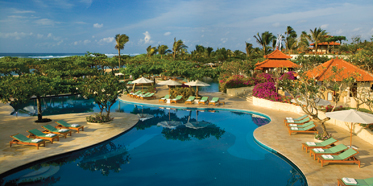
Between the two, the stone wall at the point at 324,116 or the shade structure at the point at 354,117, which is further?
the stone wall at the point at 324,116

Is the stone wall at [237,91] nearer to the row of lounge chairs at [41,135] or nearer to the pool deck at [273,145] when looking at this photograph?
the pool deck at [273,145]

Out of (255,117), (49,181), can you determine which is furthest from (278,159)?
(49,181)

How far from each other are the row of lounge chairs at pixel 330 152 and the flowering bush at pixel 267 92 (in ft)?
28.0

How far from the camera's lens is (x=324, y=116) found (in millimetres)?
14711

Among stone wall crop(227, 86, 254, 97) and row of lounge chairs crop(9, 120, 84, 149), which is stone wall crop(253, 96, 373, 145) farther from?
row of lounge chairs crop(9, 120, 84, 149)

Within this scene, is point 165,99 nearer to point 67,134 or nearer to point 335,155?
point 67,134

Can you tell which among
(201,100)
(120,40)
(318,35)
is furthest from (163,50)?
(201,100)

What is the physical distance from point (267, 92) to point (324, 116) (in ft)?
16.8

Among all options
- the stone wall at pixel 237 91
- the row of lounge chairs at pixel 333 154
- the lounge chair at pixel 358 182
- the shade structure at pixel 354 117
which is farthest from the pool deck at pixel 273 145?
the stone wall at pixel 237 91

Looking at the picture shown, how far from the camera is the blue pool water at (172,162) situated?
8.68 meters

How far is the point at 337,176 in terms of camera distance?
798cm

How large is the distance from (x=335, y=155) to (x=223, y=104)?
37.6 feet

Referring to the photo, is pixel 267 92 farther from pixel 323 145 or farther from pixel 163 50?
pixel 163 50

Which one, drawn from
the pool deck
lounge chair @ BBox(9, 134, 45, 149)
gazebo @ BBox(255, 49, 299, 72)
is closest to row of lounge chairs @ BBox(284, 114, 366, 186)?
A: the pool deck
